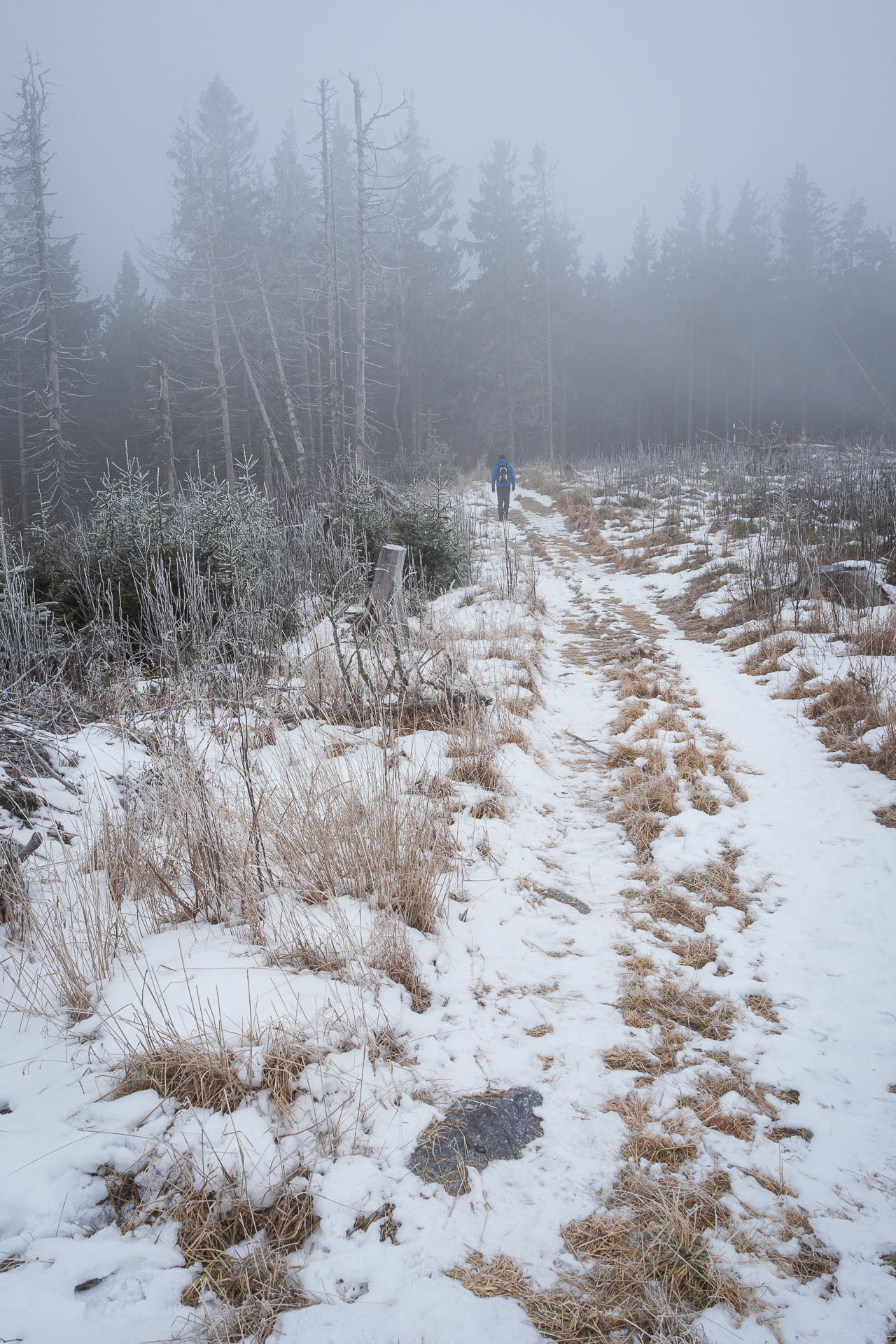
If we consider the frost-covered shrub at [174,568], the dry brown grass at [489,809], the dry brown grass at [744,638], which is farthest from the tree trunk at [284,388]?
the dry brown grass at [489,809]

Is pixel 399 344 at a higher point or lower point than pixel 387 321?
lower

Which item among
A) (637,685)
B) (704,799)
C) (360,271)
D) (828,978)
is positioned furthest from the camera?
(360,271)

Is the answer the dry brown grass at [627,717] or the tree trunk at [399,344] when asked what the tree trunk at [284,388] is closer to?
the tree trunk at [399,344]

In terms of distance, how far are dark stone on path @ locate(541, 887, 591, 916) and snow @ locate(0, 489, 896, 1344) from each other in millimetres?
35

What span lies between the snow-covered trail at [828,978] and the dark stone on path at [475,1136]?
72 centimetres

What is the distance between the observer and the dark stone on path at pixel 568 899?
2959 mm

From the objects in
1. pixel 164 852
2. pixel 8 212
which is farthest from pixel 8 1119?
pixel 8 212

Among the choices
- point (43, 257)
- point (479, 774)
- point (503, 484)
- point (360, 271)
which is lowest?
point (479, 774)

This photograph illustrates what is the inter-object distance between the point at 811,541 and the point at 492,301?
2864cm

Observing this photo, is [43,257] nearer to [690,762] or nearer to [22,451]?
[22,451]

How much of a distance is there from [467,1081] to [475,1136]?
0.18 metres

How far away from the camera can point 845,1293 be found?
140cm

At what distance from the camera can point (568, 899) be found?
120 inches

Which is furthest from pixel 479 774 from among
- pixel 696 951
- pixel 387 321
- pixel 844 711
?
pixel 387 321
